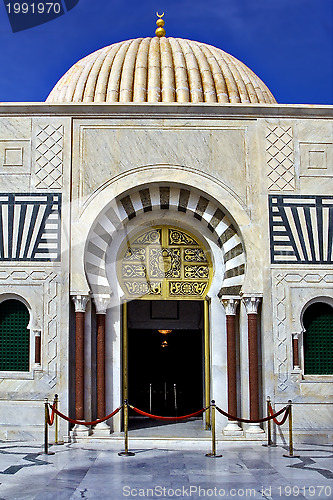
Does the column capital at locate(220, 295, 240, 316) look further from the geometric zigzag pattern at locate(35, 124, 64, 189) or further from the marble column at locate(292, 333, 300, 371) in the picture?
the geometric zigzag pattern at locate(35, 124, 64, 189)

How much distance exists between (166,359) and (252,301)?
18.3ft

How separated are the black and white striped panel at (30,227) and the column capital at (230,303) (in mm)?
2570

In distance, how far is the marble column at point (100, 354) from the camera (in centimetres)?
907

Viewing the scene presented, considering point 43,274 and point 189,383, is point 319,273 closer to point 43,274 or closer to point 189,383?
point 43,274

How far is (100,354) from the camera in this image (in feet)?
30.1

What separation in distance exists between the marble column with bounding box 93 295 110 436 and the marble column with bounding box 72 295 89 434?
Answer: 267mm

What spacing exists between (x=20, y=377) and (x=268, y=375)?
358 cm

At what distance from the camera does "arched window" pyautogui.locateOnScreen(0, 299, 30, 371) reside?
9.02 m

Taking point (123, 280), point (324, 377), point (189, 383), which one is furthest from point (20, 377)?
point (189, 383)

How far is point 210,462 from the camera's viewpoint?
727 centimetres

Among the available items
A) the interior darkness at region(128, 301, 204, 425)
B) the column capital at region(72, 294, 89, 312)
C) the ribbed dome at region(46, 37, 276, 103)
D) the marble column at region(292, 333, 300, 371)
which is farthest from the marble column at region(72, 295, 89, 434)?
the interior darkness at region(128, 301, 204, 425)

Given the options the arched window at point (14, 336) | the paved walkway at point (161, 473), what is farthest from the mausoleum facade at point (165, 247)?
the paved walkway at point (161, 473)

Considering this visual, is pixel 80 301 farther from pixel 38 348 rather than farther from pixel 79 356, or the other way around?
pixel 38 348

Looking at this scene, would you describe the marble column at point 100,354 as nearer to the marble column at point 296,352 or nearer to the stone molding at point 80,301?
the stone molding at point 80,301
